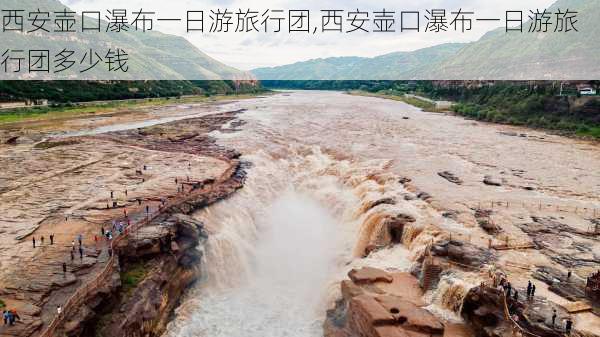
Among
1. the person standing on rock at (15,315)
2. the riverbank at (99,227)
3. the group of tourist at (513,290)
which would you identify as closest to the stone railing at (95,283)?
the riverbank at (99,227)

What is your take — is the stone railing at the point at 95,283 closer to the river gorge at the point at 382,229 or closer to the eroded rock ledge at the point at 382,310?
the river gorge at the point at 382,229

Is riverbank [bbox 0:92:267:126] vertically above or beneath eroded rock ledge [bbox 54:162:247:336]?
above

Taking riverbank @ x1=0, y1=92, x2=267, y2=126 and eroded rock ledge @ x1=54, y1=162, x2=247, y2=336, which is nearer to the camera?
eroded rock ledge @ x1=54, y1=162, x2=247, y2=336

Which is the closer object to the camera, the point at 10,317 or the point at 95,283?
the point at 10,317

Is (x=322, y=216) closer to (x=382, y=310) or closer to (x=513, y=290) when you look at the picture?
(x=382, y=310)

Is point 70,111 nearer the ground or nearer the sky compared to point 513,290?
nearer the sky

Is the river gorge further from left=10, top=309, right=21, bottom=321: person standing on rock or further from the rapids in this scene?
left=10, top=309, right=21, bottom=321: person standing on rock

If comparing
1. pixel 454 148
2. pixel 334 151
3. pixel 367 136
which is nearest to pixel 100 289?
pixel 334 151

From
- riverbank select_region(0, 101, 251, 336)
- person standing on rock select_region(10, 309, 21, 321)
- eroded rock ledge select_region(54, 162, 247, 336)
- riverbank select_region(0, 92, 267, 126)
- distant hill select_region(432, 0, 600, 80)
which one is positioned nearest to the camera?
person standing on rock select_region(10, 309, 21, 321)

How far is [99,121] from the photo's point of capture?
7562cm

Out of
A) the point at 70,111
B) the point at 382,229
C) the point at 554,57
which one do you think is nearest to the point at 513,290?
the point at 382,229

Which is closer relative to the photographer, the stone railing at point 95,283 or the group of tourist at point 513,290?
the stone railing at point 95,283

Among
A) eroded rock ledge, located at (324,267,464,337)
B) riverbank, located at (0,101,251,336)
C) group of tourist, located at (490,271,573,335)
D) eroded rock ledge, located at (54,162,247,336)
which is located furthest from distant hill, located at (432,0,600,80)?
eroded rock ledge, located at (54,162,247,336)

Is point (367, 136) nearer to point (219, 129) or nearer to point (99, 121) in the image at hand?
point (219, 129)
